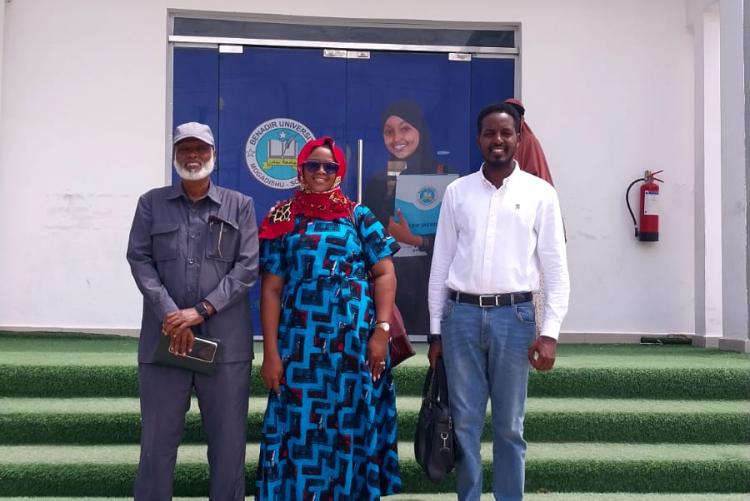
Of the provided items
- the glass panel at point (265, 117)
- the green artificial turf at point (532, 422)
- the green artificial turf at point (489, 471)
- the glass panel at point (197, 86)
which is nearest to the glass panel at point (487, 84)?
the glass panel at point (265, 117)

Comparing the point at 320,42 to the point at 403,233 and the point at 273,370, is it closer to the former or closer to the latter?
the point at 403,233

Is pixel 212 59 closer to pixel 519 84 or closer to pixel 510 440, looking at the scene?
pixel 519 84

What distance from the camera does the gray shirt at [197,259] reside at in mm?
3430

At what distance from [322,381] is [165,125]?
12.8 ft

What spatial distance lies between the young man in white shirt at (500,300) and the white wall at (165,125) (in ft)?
11.9

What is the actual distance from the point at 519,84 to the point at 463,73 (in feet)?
1.65

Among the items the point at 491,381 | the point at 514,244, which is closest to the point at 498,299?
the point at 514,244

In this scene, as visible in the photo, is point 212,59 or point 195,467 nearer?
point 195,467

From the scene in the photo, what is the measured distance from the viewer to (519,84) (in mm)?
6992

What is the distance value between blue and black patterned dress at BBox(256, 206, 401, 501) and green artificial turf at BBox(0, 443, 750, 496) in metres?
0.78

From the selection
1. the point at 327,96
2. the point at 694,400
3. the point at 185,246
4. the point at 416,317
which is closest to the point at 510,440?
→ the point at 185,246

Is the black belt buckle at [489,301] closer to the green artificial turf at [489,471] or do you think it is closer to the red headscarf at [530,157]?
the green artificial turf at [489,471]

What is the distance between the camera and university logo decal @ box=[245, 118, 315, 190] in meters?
6.75

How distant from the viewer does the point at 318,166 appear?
3500 millimetres
